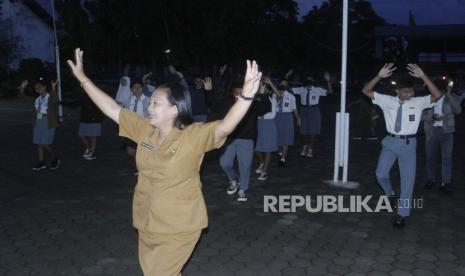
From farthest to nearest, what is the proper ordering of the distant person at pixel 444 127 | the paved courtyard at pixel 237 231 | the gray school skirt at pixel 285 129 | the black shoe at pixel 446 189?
the gray school skirt at pixel 285 129 → the black shoe at pixel 446 189 → the distant person at pixel 444 127 → the paved courtyard at pixel 237 231

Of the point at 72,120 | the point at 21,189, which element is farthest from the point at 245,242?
the point at 72,120

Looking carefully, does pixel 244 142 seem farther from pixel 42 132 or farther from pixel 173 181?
pixel 173 181

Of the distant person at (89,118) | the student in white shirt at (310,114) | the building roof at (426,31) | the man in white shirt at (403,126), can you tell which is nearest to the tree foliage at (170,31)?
the building roof at (426,31)

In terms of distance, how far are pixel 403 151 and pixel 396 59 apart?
45981 millimetres

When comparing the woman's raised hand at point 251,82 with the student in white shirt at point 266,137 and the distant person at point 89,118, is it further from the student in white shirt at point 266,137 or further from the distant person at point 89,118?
the distant person at point 89,118

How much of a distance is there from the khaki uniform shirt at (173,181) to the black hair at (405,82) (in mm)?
3607

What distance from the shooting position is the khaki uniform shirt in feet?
10.2

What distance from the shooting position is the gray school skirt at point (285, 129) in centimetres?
1012

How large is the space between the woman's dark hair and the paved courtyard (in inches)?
80.4

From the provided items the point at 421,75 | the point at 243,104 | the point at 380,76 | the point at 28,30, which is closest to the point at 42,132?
the point at 380,76

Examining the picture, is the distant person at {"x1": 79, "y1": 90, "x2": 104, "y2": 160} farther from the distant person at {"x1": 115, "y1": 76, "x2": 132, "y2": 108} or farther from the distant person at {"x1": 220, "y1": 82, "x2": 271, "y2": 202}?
the distant person at {"x1": 220, "y1": 82, "x2": 271, "y2": 202}

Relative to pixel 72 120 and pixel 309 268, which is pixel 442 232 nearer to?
pixel 309 268

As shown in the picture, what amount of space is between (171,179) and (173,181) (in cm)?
2

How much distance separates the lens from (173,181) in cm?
312
